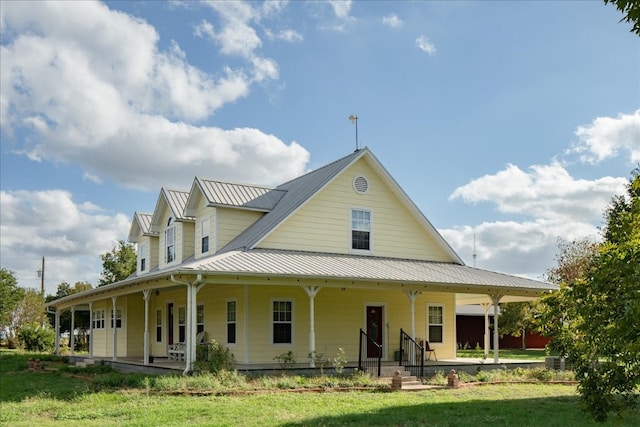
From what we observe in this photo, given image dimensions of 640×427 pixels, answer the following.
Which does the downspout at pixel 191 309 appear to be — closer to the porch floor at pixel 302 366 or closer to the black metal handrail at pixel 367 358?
the porch floor at pixel 302 366

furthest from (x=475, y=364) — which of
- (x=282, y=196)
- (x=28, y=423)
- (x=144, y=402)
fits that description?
(x=28, y=423)

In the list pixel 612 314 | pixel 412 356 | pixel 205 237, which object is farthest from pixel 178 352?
pixel 612 314

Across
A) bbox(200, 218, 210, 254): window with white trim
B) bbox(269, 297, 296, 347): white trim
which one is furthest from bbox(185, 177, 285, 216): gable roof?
bbox(269, 297, 296, 347): white trim

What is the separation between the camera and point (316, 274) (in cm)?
1941

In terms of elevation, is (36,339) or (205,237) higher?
(205,237)

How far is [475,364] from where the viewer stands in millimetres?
22672

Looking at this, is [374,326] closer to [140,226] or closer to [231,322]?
[231,322]

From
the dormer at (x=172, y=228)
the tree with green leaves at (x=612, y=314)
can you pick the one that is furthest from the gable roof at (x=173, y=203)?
the tree with green leaves at (x=612, y=314)

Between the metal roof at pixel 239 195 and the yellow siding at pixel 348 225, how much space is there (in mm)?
2612

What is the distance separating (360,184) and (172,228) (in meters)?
8.43

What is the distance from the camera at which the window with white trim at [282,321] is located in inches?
875

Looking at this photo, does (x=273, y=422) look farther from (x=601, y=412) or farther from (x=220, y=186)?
(x=220, y=186)

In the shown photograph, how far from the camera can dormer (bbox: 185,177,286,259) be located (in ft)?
81.4

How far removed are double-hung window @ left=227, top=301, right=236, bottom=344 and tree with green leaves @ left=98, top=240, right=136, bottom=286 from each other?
2798cm
